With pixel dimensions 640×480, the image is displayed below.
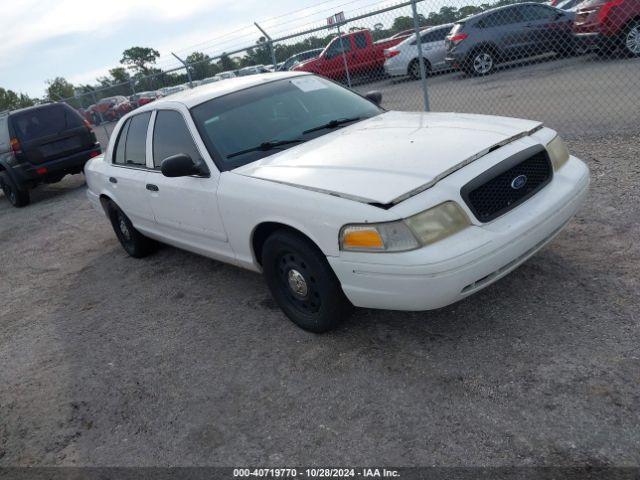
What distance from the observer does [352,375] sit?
3037 mm

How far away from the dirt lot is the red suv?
6323 millimetres

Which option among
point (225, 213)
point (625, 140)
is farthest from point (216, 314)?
point (625, 140)

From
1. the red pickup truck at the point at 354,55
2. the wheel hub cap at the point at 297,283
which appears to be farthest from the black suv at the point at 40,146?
the wheel hub cap at the point at 297,283

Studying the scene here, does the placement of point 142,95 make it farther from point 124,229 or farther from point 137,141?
point 137,141

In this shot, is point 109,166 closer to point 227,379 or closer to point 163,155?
point 163,155

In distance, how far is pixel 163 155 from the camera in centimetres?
436

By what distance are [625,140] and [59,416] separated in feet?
20.1

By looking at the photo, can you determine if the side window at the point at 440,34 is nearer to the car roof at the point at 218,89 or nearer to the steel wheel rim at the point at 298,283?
the car roof at the point at 218,89

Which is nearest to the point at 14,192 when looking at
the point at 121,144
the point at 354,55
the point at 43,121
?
the point at 43,121

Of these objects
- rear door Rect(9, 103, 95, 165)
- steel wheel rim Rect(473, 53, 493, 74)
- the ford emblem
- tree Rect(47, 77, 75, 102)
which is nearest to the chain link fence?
steel wheel rim Rect(473, 53, 493, 74)

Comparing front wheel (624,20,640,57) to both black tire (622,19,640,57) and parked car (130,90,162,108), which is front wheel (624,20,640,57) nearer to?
black tire (622,19,640,57)

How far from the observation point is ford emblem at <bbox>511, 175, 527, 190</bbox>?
3.05 meters

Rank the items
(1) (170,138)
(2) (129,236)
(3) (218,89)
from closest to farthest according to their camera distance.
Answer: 1. (1) (170,138)
2. (3) (218,89)
3. (2) (129,236)

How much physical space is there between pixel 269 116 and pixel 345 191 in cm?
143
